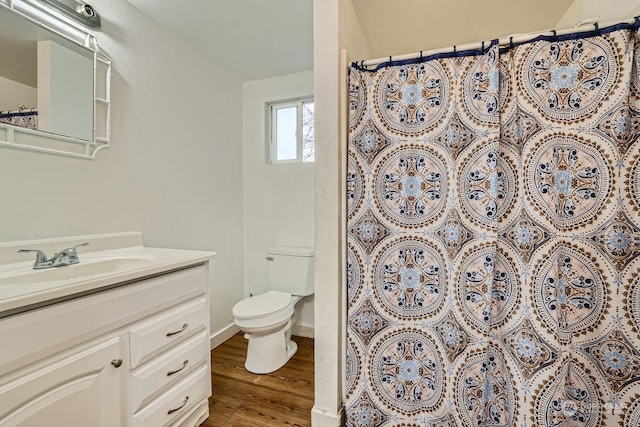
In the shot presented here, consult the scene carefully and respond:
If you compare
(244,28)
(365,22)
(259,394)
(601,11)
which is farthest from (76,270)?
(601,11)

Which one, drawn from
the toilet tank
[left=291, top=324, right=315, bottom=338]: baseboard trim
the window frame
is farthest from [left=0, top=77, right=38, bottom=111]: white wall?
[left=291, top=324, right=315, bottom=338]: baseboard trim

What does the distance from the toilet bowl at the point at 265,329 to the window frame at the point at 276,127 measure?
1.16 meters

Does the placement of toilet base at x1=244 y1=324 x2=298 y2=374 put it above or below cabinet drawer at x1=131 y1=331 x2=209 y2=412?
below

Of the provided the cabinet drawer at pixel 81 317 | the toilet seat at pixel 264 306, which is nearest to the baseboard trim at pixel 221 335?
the toilet seat at pixel 264 306

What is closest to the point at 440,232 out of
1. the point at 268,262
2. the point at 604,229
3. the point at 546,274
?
the point at 546,274

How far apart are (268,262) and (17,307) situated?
1569 mm

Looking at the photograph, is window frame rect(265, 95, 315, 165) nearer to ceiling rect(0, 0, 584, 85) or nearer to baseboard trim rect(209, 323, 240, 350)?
ceiling rect(0, 0, 584, 85)

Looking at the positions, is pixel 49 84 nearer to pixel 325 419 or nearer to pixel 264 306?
pixel 264 306

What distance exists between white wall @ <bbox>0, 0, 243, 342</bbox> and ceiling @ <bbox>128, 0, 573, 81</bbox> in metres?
0.19

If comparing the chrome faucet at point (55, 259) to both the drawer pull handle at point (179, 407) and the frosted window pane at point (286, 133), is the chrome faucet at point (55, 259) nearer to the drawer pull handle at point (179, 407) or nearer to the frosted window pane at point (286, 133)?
the drawer pull handle at point (179, 407)

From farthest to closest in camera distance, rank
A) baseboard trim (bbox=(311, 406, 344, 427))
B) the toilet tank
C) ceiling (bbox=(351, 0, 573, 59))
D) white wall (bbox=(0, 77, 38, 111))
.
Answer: the toilet tank, ceiling (bbox=(351, 0, 573, 59)), baseboard trim (bbox=(311, 406, 344, 427)), white wall (bbox=(0, 77, 38, 111))

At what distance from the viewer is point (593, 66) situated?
3.43 ft

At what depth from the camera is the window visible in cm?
235

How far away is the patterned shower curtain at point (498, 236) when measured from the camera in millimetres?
1046
